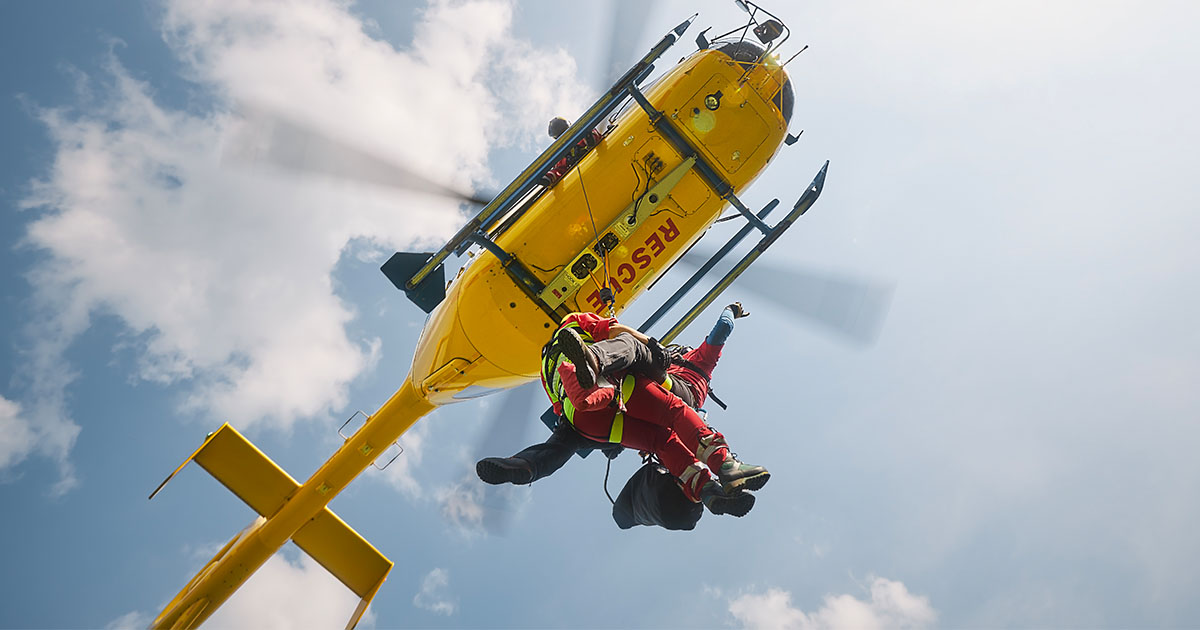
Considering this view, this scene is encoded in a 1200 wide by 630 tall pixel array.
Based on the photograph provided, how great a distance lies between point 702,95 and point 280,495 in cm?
615

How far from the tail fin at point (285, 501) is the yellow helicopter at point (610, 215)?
0.84 meters

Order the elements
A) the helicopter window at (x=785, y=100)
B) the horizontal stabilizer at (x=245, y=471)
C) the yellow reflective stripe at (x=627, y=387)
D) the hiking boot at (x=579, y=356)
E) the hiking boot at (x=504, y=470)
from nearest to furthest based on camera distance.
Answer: the hiking boot at (x=579, y=356) < the hiking boot at (x=504, y=470) < the yellow reflective stripe at (x=627, y=387) < the helicopter window at (x=785, y=100) < the horizontal stabilizer at (x=245, y=471)

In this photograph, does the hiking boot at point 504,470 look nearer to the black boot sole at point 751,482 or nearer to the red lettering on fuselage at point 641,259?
the black boot sole at point 751,482

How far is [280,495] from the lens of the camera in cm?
738

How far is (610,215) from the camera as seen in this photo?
6176 millimetres

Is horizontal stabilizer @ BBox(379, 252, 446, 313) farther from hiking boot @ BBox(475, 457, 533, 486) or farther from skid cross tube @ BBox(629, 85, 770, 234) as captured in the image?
hiking boot @ BBox(475, 457, 533, 486)

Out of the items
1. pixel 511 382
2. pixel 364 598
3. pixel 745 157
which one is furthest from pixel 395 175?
pixel 364 598

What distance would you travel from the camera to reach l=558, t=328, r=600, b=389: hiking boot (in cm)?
357

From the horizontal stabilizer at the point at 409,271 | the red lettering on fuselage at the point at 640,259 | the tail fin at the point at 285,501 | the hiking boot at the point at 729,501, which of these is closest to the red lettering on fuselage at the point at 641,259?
the red lettering on fuselage at the point at 640,259

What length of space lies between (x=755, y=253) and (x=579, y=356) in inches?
145

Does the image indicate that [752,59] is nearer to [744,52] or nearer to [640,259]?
[744,52]

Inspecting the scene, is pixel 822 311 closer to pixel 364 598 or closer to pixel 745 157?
pixel 745 157

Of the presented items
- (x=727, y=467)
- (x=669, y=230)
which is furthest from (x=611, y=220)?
(x=727, y=467)

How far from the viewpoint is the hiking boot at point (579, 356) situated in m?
3.57
